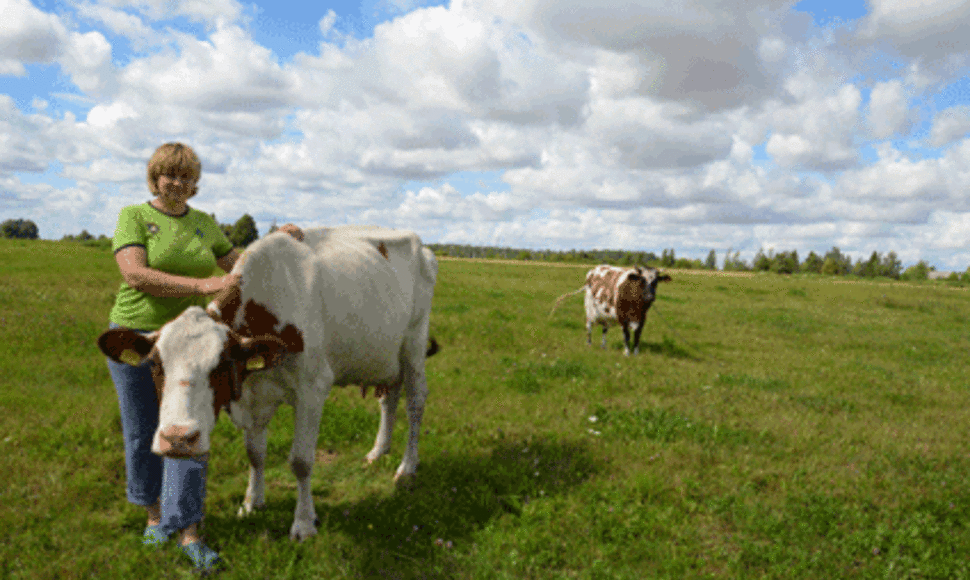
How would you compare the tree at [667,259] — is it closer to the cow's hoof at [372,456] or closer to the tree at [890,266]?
the tree at [890,266]

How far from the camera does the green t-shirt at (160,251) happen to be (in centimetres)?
385

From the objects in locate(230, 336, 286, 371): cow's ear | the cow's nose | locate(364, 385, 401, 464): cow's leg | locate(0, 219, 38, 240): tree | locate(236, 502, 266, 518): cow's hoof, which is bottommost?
locate(0, 219, 38, 240): tree

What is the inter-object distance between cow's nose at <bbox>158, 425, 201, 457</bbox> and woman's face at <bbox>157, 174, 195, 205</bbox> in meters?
1.67

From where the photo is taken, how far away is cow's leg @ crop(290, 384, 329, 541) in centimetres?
443

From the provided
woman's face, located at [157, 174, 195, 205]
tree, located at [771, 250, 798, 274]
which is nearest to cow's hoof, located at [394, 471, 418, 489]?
woman's face, located at [157, 174, 195, 205]

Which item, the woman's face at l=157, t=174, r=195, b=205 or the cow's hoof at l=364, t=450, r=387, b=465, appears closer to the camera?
the woman's face at l=157, t=174, r=195, b=205

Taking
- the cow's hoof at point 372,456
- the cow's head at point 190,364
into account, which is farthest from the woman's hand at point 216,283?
the cow's hoof at point 372,456

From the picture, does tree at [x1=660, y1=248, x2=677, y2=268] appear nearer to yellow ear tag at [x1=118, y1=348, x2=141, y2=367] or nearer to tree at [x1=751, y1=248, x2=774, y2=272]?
tree at [x1=751, y1=248, x2=774, y2=272]

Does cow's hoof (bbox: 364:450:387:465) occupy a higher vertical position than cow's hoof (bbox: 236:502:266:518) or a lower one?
higher

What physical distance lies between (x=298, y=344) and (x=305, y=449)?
94 centimetres

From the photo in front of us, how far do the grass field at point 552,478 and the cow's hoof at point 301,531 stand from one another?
Result: 0.43 ft


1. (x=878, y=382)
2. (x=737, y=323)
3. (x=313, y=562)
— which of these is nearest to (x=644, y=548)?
(x=313, y=562)

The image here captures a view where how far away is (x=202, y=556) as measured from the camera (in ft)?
13.7

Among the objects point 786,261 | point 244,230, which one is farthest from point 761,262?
point 244,230
